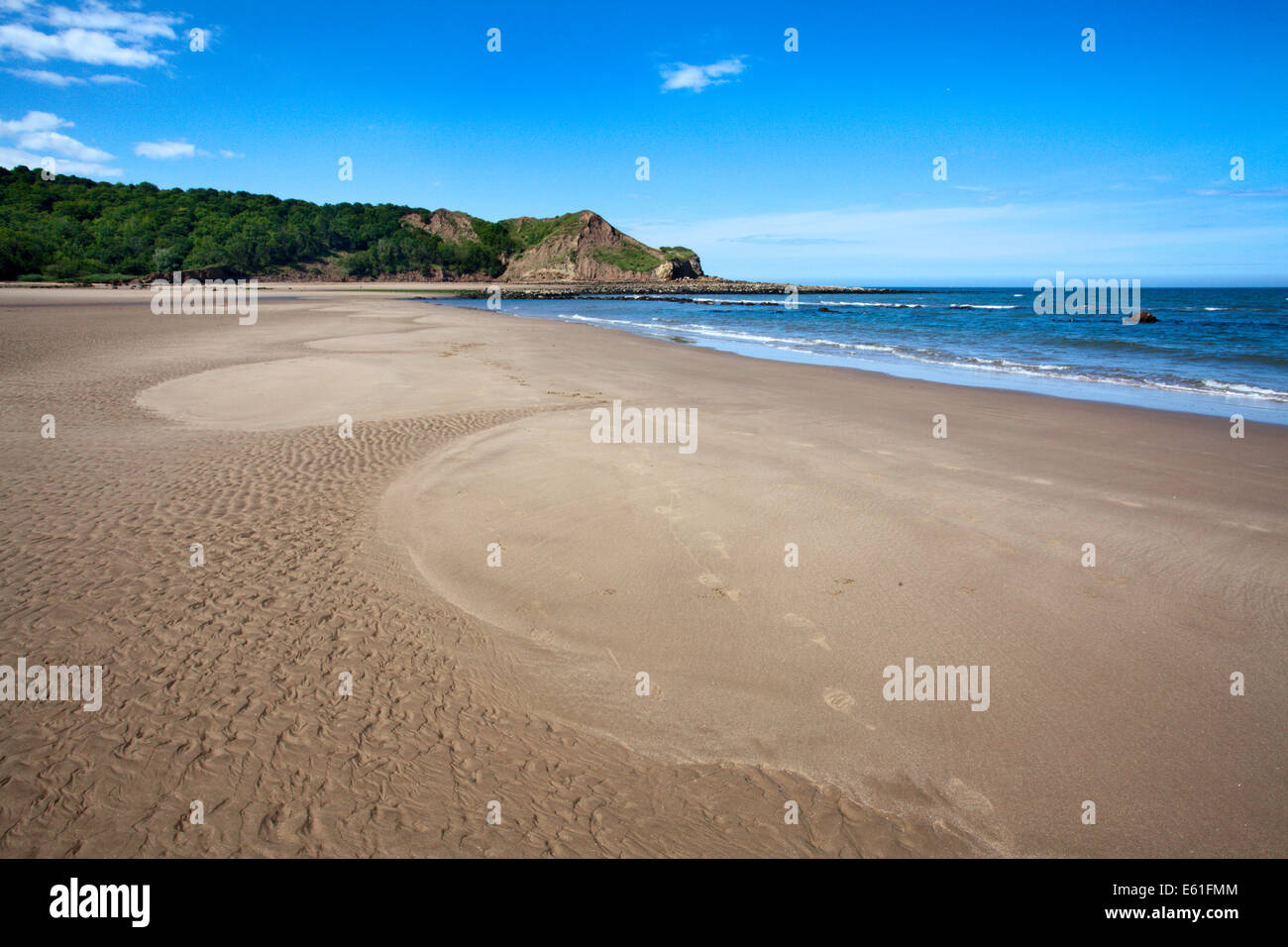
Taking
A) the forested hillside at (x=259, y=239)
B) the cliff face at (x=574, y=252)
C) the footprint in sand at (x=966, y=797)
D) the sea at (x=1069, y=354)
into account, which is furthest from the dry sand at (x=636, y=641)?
the cliff face at (x=574, y=252)

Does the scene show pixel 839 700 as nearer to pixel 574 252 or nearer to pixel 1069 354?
pixel 1069 354

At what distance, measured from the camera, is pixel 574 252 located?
17175 cm

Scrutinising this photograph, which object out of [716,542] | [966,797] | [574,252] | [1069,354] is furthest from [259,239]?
[966,797]

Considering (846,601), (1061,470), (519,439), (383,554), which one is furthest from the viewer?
(519,439)

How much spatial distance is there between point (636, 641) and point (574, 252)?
179m

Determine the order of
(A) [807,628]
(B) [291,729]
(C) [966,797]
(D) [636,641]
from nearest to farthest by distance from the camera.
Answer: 1. (C) [966,797]
2. (B) [291,729]
3. (D) [636,641]
4. (A) [807,628]

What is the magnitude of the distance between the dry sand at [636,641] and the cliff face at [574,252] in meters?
149

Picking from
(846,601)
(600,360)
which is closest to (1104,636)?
(846,601)

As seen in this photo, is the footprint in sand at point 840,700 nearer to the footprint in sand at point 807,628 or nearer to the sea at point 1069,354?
the footprint in sand at point 807,628

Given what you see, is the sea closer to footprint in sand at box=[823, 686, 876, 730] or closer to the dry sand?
the dry sand

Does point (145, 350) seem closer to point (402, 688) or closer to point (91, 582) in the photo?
point (91, 582)

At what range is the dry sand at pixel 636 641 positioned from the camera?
3.24m

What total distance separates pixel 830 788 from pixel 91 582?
6.15 m

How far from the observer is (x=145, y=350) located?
64.2 ft
